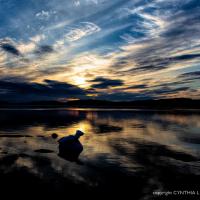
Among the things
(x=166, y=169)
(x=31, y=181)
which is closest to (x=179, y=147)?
(x=166, y=169)

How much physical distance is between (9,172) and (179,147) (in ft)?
53.6

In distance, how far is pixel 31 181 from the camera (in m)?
11.7

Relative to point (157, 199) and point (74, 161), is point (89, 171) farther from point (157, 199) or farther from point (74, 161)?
point (157, 199)

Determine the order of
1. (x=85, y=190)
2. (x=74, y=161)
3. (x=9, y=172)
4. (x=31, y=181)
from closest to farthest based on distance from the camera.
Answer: (x=85, y=190)
(x=31, y=181)
(x=9, y=172)
(x=74, y=161)

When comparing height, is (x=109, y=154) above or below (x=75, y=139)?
below

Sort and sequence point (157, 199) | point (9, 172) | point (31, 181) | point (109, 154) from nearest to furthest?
point (157, 199) < point (31, 181) < point (9, 172) < point (109, 154)

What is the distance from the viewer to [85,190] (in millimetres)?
10664

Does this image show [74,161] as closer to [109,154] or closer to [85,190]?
[109,154]

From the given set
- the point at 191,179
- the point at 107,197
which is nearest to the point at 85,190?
the point at 107,197

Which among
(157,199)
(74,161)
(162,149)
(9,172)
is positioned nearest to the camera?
(157,199)

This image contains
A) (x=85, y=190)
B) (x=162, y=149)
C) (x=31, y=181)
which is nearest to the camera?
(x=85, y=190)

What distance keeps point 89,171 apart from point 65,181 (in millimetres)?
2237

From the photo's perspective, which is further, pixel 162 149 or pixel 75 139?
pixel 162 149

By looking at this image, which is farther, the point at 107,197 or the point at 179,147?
the point at 179,147
